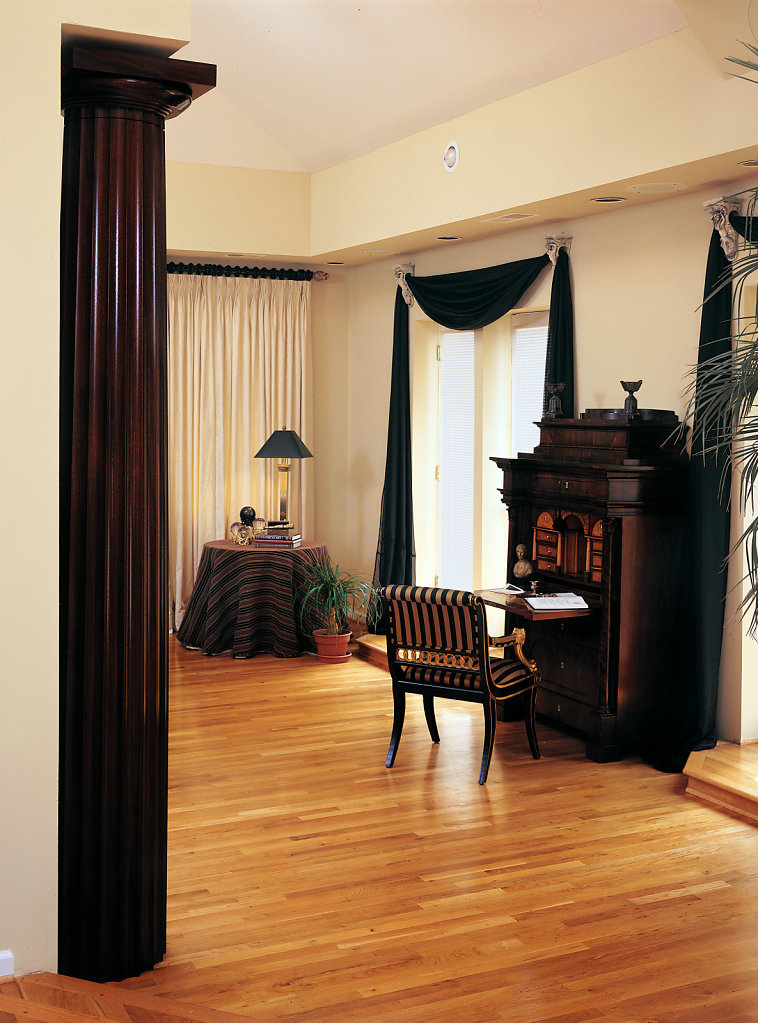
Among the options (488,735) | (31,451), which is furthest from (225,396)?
(31,451)

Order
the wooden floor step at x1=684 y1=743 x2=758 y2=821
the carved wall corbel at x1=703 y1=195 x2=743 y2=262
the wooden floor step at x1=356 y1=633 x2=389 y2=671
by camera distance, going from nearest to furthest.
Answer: the wooden floor step at x1=684 y1=743 x2=758 y2=821
the carved wall corbel at x1=703 y1=195 x2=743 y2=262
the wooden floor step at x1=356 y1=633 x2=389 y2=671

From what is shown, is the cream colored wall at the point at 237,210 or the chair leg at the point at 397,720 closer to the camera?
the chair leg at the point at 397,720

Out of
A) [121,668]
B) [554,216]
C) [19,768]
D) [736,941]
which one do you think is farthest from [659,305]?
[19,768]

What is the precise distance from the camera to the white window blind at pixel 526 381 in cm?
670

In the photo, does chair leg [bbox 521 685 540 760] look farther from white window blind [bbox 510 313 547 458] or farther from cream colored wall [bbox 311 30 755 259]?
cream colored wall [bbox 311 30 755 259]

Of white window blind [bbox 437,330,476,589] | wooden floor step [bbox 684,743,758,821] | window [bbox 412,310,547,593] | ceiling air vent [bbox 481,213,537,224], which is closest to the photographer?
wooden floor step [bbox 684,743,758,821]

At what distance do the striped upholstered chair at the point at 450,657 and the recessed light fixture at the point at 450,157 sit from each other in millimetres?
2862

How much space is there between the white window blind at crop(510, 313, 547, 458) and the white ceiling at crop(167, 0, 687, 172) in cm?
148

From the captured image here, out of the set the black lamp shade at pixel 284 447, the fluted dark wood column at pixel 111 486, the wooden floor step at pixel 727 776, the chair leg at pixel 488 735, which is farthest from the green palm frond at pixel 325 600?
the fluted dark wood column at pixel 111 486

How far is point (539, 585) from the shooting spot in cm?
580

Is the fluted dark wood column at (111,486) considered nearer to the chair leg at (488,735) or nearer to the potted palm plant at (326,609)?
the chair leg at (488,735)

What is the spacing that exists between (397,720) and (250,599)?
97.2 inches

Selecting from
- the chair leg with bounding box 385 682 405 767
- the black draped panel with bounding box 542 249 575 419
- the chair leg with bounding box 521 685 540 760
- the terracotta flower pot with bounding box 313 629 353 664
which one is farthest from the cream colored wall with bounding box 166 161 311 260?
the chair leg with bounding box 521 685 540 760

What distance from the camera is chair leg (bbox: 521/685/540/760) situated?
5160 millimetres
